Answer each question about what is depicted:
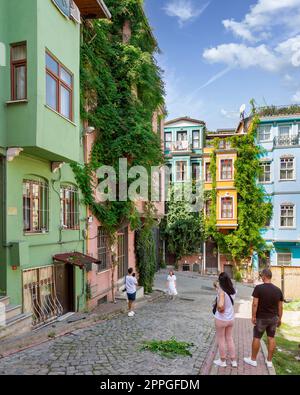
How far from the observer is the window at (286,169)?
1145 inches

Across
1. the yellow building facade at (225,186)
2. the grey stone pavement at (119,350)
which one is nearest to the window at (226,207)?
the yellow building facade at (225,186)

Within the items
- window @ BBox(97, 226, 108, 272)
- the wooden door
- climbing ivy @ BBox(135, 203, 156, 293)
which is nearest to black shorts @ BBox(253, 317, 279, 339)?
window @ BBox(97, 226, 108, 272)

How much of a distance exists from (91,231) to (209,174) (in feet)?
63.8

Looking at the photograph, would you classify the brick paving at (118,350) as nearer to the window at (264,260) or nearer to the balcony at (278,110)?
the window at (264,260)

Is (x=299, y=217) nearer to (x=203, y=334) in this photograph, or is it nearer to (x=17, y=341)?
(x=203, y=334)

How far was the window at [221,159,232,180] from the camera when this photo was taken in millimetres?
29872

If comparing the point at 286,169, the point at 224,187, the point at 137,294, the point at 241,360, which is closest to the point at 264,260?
the point at 224,187

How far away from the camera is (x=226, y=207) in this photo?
29.9m

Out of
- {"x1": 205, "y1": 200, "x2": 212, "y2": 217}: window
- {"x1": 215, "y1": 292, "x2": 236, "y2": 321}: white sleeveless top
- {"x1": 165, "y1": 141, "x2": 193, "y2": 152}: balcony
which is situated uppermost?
{"x1": 165, "y1": 141, "x2": 193, "y2": 152}: balcony

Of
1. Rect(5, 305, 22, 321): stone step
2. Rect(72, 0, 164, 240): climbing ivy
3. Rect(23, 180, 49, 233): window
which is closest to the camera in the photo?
Rect(5, 305, 22, 321): stone step

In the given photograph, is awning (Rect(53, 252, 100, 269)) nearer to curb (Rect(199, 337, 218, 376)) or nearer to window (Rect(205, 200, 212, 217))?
curb (Rect(199, 337, 218, 376))

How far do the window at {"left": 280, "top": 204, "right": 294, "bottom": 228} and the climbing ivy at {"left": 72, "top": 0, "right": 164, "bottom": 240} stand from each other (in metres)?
16.3

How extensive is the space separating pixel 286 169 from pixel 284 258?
7261 millimetres

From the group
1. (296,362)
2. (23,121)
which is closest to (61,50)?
(23,121)
